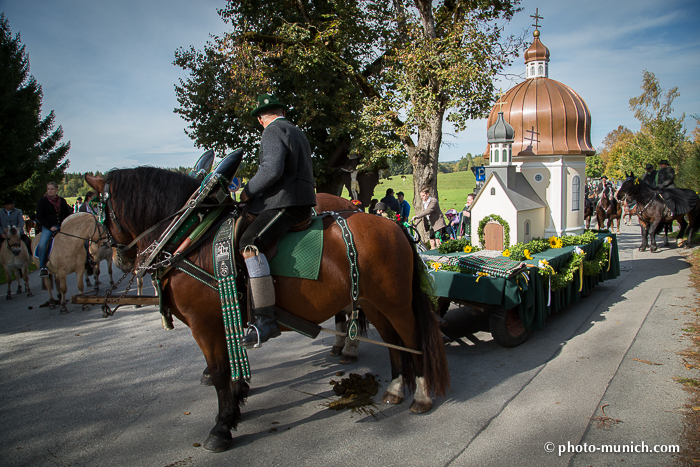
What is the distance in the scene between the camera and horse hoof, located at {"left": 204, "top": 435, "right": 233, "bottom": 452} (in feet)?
9.78

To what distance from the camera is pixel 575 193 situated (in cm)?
671

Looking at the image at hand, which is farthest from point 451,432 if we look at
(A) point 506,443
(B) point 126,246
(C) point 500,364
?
(B) point 126,246

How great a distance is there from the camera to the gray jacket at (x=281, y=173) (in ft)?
9.49

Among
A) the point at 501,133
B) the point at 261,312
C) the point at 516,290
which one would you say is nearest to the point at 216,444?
the point at 261,312

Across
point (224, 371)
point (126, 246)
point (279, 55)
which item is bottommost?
point (224, 371)

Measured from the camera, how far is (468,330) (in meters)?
5.61

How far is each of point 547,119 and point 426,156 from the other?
427 centimetres

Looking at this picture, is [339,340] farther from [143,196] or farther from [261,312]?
[143,196]

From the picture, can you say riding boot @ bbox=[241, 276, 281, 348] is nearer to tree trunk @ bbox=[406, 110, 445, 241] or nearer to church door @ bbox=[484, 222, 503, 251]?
church door @ bbox=[484, 222, 503, 251]

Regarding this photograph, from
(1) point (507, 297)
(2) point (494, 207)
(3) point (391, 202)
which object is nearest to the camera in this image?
(1) point (507, 297)

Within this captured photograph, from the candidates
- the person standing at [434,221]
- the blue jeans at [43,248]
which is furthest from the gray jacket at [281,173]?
the person standing at [434,221]

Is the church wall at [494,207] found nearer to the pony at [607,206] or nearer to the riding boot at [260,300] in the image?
the riding boot at [260,300]

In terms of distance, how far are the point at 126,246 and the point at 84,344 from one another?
11.1ft

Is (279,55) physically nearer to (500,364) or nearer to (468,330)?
(468,330)
